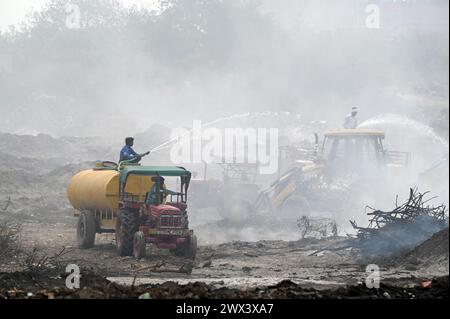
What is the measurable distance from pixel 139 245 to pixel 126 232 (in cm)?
59

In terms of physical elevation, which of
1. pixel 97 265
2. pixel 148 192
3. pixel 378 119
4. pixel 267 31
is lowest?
pixel 97 265

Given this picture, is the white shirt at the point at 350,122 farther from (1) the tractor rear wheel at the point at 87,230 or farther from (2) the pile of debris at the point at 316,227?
(1) the tractor rear wheel at the point at 87,230

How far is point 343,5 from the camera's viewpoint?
47438 mm

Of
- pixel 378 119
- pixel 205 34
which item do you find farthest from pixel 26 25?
pixel 378 119

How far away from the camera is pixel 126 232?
1630 centimetres

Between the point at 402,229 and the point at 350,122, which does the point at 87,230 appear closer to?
the point at 402,229

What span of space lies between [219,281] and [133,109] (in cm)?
3861

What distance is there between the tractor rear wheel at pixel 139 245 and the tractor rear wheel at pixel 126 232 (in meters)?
0.26

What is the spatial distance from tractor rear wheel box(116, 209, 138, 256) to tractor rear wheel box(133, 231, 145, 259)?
26 cm

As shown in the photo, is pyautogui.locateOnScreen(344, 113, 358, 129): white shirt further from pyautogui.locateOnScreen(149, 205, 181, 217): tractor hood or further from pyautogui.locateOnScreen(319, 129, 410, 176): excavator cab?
pyautogui.locateOnScreen(149, 205, 181, 217): tractor hood

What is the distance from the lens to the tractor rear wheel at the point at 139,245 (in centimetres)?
1579

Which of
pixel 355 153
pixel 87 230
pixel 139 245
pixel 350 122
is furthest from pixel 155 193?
pixel 350 122
